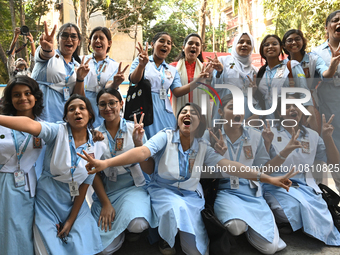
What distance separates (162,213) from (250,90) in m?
1.75

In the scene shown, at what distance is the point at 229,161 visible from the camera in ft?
9.04

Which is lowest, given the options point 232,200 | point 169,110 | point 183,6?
point 232,200

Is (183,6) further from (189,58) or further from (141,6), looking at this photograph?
(189,58)

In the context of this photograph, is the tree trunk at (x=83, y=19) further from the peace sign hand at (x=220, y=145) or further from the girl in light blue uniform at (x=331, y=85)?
the peace sign hand at (x=220, y=145)

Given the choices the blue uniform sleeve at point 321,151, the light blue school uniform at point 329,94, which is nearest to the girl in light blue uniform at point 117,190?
the blue uniform sleeve at point 321,151

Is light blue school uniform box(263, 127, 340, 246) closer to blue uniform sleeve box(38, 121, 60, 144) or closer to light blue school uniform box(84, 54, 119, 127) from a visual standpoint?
light blue school uniform box(84, 54, 119, 127)

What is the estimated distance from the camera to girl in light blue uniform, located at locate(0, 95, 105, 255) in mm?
2299

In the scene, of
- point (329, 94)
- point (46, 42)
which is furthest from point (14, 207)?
point (329, 94)

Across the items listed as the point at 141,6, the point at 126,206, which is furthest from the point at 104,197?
the point at 141,6

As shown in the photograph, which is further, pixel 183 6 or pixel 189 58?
pixel 183 6

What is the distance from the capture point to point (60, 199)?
7.97 feet

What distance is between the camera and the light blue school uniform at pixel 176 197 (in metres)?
2.48

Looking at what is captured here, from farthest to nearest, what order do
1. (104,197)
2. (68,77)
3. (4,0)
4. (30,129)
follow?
(4,0) → (68,77) → (104,197) → (30,129)

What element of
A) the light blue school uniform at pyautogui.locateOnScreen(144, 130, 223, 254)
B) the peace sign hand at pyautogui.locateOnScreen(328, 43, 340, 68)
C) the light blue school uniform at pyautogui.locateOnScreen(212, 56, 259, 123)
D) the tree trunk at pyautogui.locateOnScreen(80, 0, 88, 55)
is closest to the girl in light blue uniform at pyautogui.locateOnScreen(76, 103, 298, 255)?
the light blue school uniform at pyautogui.locateOnScreen(144, 130, 223, 254)
